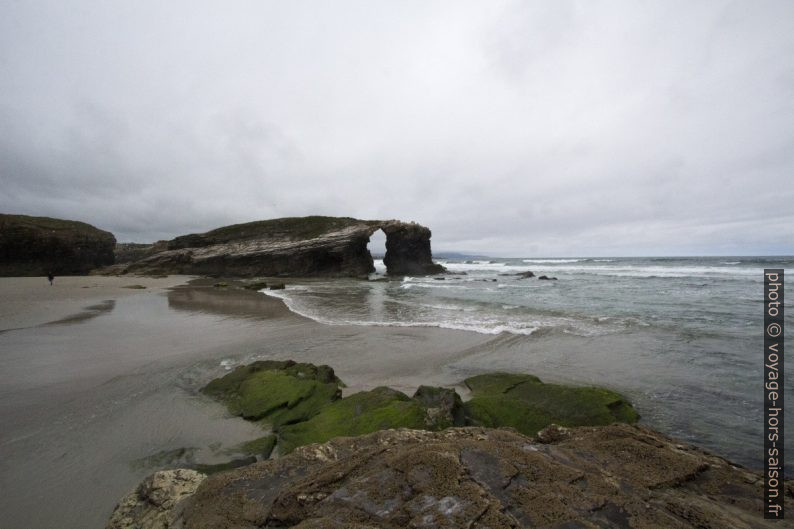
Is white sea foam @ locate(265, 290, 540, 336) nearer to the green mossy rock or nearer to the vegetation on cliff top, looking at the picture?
the green mossy rock

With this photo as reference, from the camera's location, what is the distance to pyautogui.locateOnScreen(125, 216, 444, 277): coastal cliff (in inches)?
1750

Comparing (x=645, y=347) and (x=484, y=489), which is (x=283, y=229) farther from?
(x=484, y=489)

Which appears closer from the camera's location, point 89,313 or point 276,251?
point 89,313

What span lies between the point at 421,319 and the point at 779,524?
11794mm

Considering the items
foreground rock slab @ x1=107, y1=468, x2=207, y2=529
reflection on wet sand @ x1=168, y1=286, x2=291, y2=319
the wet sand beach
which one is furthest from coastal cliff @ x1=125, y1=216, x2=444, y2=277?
foreground rock slab @ x1=107, y1=468, x2=207, y2=529

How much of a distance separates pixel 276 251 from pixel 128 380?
39174mm

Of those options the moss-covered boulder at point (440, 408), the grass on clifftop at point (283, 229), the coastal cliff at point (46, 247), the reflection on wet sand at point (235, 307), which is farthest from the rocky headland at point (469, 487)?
the coastal cliff at point (46, 247)

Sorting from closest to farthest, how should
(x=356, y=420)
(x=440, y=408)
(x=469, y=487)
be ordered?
(x=469, y=487), (x=440, y=408), (x=356, y=420)

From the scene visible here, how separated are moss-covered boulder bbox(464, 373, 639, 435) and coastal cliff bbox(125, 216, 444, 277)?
39606 millimetres

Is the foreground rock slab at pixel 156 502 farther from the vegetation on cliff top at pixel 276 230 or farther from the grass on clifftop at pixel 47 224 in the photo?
the grass on clifftop at pixel 47 224

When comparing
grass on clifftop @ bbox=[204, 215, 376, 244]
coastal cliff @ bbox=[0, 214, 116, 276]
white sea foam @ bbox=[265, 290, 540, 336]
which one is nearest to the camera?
white sea foam @ bbox=[265, 290, 540, 336]

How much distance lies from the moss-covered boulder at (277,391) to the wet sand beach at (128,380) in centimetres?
31

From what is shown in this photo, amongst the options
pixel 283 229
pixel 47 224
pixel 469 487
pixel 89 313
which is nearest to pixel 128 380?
pixel 469 487

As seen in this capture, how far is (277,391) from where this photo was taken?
5.81 m
